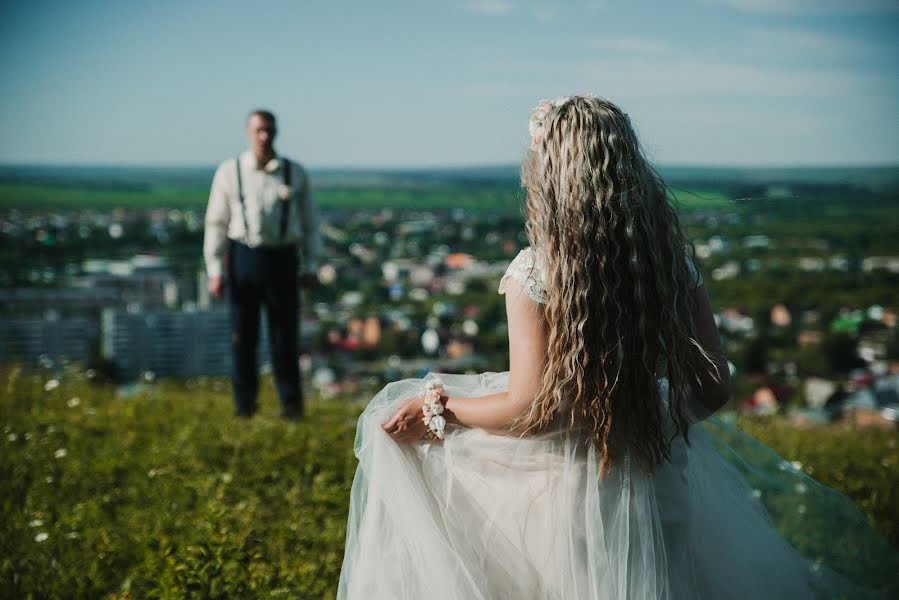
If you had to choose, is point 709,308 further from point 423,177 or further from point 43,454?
point 423,177

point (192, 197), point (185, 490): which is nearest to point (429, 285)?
point (192, 197)

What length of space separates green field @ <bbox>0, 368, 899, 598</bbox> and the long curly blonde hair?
1716mm

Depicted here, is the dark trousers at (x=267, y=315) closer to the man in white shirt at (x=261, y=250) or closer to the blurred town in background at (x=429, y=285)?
the man in white shirt at (x=261, y=250)

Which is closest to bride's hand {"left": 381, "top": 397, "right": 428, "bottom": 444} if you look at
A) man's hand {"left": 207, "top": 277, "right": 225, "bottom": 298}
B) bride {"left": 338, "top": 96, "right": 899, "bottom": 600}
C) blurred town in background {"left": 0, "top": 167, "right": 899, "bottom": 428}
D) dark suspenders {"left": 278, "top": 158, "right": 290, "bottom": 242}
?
bride {"left": 338, "top": 96, "right": 899, "bottom": 600}

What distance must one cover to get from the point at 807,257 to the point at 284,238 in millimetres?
20634

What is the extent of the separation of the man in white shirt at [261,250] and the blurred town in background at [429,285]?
0.42 metres

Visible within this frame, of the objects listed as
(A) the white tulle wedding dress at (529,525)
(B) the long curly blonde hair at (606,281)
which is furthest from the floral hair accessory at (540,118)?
(A) the white tulle wedding dress at (529,525)

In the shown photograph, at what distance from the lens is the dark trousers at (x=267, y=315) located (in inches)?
247

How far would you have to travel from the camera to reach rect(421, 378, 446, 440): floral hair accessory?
2.68 m

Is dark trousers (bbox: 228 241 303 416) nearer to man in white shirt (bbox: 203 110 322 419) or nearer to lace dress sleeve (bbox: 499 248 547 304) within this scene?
man in white shirt (bbox: 203 110 322 419)

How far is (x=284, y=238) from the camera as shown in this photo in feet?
20.5

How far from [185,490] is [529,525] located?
271 centimetres

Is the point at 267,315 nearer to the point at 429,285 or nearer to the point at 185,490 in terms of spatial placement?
the point at 185,490

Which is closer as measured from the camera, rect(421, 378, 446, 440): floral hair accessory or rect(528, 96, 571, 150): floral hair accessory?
rect(528, 96, 571, 150): floral hair accessory
